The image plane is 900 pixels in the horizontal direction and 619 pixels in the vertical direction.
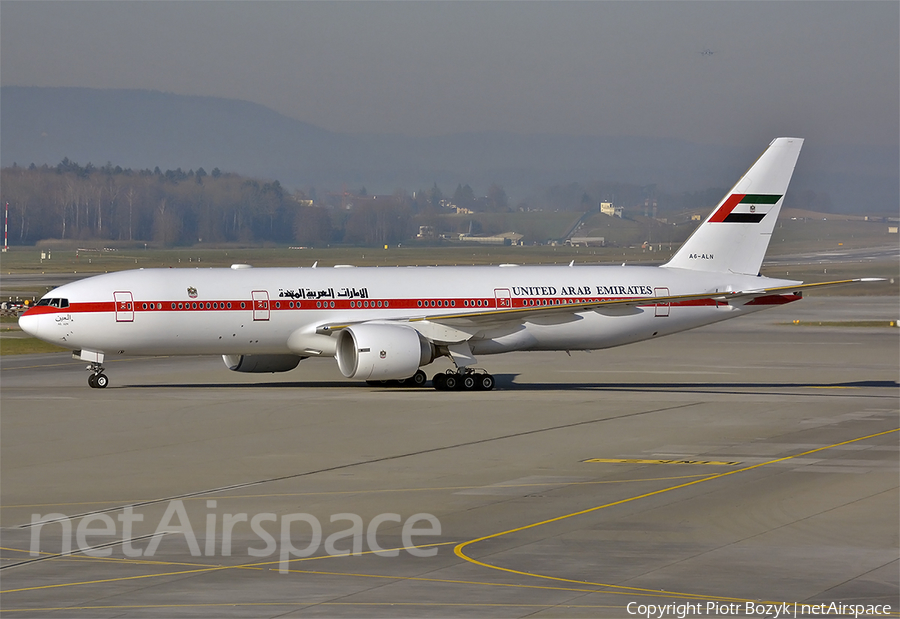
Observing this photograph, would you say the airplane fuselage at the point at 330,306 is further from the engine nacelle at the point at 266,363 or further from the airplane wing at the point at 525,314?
the engine nacelle at the point at 266,363

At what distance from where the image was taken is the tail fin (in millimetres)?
43281

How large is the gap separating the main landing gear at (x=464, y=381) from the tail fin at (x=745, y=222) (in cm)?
906

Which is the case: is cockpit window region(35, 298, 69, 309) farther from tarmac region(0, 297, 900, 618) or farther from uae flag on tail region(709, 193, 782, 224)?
uae flag on tail region(709, 193, 782, 224)

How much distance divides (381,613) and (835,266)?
108 metres

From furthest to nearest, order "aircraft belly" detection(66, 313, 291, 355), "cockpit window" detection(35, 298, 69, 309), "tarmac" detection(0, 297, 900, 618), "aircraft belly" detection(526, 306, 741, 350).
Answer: "aircraft belly" detection(526, 306, 741, 350) < "cockpit window" detection(35, 298, 69, 309) < "aircraft belly" detection(66, 313, 291, 355) < "tarmac" detection(0, 297, 900, 618)

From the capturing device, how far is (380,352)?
3625 centimetres

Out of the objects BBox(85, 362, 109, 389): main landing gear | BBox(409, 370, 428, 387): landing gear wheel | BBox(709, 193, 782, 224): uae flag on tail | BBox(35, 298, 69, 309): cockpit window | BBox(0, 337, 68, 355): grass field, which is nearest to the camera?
BBox(35, 298, 69, 309): cockpit window

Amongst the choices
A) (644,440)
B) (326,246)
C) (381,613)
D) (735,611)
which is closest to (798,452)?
(644,440)

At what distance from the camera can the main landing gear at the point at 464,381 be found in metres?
38.7

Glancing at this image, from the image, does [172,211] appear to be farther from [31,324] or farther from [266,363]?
[31,324]

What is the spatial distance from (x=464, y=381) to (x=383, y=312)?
3.41 m

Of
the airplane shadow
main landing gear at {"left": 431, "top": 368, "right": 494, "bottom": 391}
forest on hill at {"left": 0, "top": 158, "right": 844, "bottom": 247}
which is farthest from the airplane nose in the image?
forest on hill at {"left": 0, "top": 158, "right": 844, "bottom": 247}

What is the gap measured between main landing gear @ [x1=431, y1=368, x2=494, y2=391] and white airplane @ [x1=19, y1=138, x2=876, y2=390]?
0.15ft

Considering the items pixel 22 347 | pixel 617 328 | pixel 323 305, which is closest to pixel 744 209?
pixel 617 328
